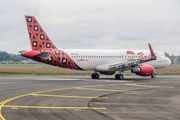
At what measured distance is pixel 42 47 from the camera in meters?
37.8

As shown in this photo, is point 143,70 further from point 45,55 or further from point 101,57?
point 45,55

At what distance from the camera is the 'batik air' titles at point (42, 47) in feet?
122

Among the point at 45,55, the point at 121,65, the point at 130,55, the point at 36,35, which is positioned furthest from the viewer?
the point at 130,55

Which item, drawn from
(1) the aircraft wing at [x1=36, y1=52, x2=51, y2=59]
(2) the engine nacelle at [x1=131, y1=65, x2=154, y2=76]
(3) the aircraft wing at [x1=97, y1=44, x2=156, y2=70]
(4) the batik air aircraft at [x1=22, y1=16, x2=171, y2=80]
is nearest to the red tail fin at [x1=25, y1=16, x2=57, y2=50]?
(4) the batik air aircraft at [x1=22, y1=16, x2=171, y2=80]

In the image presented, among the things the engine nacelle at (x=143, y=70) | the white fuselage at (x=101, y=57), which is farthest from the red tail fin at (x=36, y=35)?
the engine nacelle at (x=143, y=70)

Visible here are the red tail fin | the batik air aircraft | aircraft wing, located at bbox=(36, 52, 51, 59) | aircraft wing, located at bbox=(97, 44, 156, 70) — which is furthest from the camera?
aircraft wing, located at bbox=(97, 44, 156, 70)

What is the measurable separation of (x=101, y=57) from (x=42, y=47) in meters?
9.62

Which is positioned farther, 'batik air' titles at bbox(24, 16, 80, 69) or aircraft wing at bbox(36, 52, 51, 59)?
'batik air' titles at bbox(24, 16, 80, 69)

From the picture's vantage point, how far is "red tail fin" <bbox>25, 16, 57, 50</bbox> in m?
37.5

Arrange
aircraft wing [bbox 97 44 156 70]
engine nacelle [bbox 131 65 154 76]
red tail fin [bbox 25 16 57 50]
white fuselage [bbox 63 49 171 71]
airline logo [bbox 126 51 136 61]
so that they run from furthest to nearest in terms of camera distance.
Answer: airline logo [bbox 126 51 136 61], white fuselage [bbox 63 49 171 71], engine nacelle [bbox 131 65 154 76], aircraft wing [bbox 97 44 156 70], red tail fin [bbox 25 16 57 50]

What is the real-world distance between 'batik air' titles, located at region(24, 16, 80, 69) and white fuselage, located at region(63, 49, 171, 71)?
49.2 inches

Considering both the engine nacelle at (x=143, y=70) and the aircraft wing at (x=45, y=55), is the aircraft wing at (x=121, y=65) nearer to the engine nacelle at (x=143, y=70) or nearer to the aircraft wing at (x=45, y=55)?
the engine nacelle at (x=143, y=70)

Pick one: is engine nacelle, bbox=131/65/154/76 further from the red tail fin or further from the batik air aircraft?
the red tail fin

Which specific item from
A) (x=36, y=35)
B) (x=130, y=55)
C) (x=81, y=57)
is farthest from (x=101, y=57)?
(x=36, y=35)
